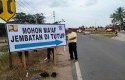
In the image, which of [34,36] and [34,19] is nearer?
[34,36]

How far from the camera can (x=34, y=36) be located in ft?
44.6

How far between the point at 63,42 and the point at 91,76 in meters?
5.32

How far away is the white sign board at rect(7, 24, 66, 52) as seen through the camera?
40.4 feet

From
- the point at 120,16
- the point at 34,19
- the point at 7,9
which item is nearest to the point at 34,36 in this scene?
the point at 7,9

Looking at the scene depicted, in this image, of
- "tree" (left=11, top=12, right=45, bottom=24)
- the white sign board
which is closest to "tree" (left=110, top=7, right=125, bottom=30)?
Answer: "tree" (left=11, top=12, right=45, bottom=24)

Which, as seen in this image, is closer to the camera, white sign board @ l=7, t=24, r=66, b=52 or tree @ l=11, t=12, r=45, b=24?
white sign board @ l=7, t=24, r=66, b=52

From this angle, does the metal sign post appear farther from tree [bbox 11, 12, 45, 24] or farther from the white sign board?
tree [bbox 11, 12, 45, 24]

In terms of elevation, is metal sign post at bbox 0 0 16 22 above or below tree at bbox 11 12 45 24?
above

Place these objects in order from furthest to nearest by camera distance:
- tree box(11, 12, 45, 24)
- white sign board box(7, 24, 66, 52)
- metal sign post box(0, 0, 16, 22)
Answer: tree box(11, 12, 45, 24) → white sign board box(7, 24, 66, 52) → metal sign post box(0, 0, 16, 22)

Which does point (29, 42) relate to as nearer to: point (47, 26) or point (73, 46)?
point (47, 26)

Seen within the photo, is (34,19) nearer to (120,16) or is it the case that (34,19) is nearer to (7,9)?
(7,9)

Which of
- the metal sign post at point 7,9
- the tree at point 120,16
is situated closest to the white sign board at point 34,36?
the metal sign post at point 7,9

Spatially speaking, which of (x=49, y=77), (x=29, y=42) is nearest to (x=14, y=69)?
(x=29, y=42)

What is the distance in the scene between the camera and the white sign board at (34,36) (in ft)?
40.4
